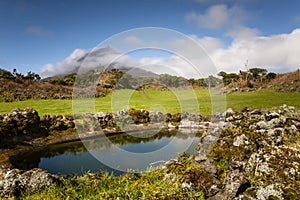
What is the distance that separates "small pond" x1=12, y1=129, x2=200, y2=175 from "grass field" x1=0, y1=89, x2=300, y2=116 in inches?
292

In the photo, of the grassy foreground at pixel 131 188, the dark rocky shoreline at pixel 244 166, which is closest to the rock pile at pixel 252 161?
the dark rocky shoreline at pixel 244 166

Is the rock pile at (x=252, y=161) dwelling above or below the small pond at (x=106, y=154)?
above

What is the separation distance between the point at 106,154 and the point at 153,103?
1983cm

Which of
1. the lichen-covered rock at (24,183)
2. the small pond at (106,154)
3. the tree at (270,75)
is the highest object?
the tree at (270,75)

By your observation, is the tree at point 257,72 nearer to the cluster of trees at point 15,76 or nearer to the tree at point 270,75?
the tree at point 270,75

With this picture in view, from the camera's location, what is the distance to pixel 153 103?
35438 mm

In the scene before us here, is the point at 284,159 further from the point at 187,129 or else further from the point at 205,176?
the point at 187,129

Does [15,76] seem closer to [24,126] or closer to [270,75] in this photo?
[24,126]

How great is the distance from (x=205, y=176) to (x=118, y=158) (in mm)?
10251

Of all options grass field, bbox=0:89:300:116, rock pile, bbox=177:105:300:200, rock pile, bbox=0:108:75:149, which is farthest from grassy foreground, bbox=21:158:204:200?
grass field, bbox=0:89:300:116

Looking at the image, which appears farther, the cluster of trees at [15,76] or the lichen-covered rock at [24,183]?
the cluster of trees at [15,76]

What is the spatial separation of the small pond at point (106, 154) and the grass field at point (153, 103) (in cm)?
741

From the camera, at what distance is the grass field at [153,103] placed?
29.5 meters

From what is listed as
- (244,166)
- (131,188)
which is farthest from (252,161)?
(131,188)
